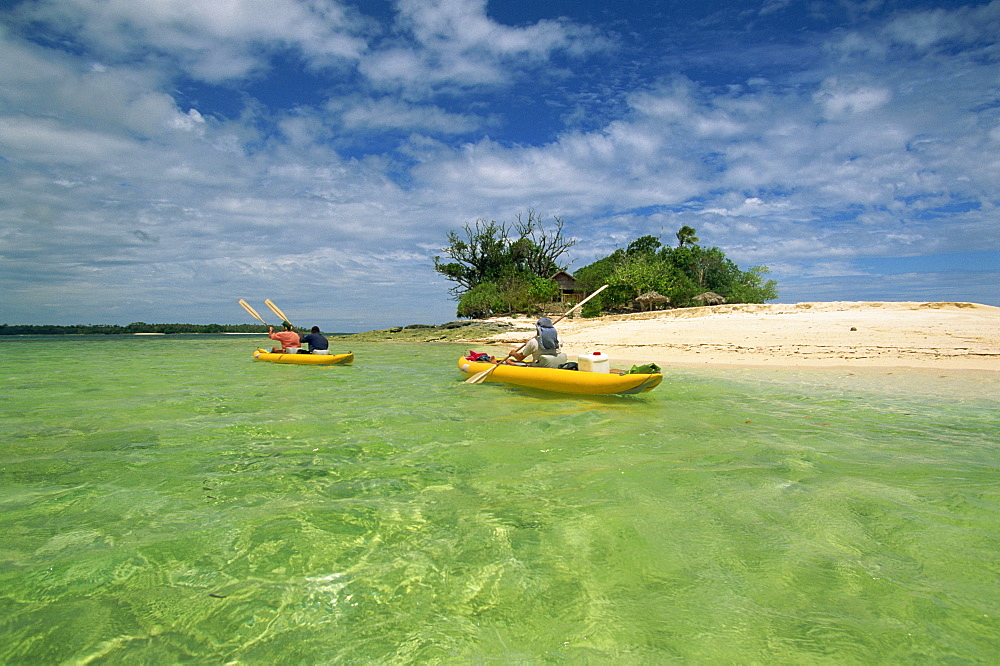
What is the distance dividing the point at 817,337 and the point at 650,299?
58.8 feet

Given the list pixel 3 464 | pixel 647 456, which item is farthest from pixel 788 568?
pixel 3 464

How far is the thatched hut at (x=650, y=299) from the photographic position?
105 ft

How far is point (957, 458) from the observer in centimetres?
465

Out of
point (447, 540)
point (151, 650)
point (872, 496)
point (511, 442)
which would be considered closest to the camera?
point (151, 650)

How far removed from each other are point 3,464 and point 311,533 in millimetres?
3785

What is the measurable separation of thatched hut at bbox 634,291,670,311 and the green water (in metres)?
26.0

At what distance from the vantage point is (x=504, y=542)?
2.97m

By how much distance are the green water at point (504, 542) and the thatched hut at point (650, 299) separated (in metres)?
26.0

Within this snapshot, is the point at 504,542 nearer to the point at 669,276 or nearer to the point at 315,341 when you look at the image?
the point at 315,341

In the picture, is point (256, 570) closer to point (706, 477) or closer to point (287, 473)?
point (287, 473)

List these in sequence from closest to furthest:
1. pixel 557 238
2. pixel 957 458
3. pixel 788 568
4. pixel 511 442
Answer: pixel 788 568 < pixel 957 458 < pixel 511 442 < pixel 557 238

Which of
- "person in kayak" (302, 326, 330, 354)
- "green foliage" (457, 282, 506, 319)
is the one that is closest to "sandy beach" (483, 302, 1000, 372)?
"person in kayak" (302, 326, 330, 354)

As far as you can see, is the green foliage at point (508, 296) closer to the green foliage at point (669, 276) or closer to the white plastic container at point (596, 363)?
the green foliage at point (669, 276)

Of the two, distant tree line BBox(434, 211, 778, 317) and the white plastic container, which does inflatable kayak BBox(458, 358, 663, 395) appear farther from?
distant tree line BBox(434, 211, 778, 317)
